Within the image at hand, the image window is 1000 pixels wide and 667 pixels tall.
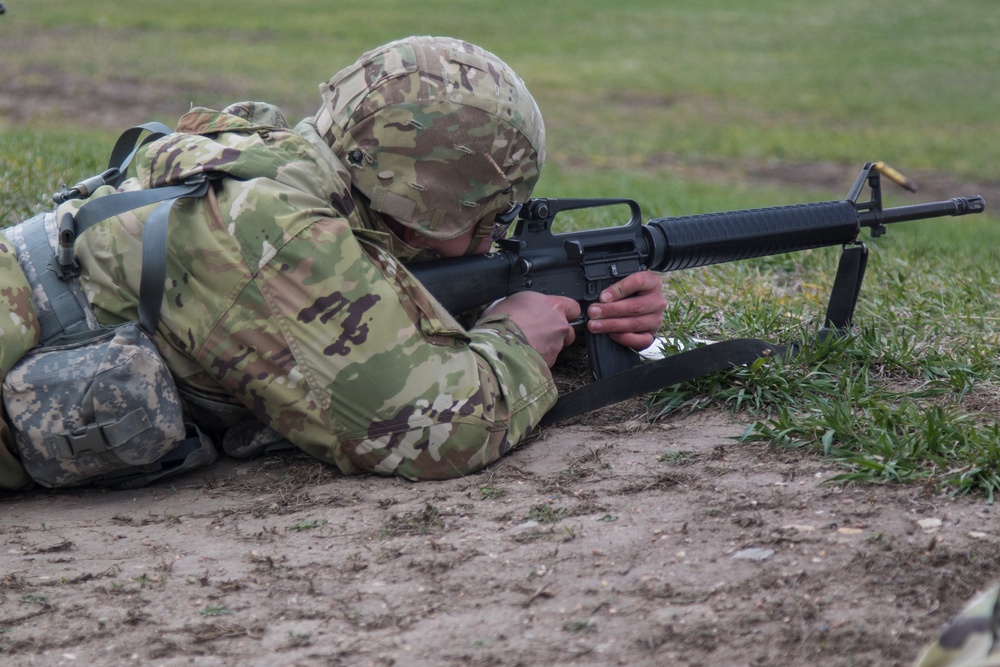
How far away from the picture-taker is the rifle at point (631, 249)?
3725mm

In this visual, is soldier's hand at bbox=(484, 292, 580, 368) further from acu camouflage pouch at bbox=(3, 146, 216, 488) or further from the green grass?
acu camouflage pouch at bbox=(3, 146, 216, 488)

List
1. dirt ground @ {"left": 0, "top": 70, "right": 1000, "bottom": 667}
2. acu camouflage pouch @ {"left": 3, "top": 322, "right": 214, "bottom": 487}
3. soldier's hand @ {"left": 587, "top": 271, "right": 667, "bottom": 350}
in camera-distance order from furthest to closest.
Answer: soldier's hand @ {"left": 587, "top": 271, "right": 667, "bottom": 350}
acu camouflage pouch @ {"left": 3, "top": 322, "right": 214, "bottom": 487}
dirt ground @ {"left": 0, "top": 70, "right": 1000, "bottom": 667}

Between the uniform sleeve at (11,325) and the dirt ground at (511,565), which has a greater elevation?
the uniform sleeve at (11,325)

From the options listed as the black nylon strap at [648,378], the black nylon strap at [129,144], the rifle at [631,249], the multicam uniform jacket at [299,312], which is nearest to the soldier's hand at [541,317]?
the rifle at [631,249]

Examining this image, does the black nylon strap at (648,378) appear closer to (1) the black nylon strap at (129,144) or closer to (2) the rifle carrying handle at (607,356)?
(2) the rifle carrying handle at (607,356)

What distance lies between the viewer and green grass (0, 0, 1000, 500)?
Result: 3.79 meters

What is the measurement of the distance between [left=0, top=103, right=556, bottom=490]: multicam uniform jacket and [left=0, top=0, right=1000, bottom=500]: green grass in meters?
1.00

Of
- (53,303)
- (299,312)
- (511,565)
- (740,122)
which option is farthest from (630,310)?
(740,122)

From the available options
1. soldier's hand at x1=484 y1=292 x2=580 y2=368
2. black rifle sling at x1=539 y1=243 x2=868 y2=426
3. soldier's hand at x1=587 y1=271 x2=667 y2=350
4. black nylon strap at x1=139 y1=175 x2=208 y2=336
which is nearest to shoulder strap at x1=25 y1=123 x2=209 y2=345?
black nylon strap at x1=139 y1=175 x2=208 y2=336

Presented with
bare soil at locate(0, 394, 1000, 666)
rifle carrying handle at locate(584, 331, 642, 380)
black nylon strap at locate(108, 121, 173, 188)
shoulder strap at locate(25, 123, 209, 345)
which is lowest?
bare soil at locate(0, 394, 1000, 666)

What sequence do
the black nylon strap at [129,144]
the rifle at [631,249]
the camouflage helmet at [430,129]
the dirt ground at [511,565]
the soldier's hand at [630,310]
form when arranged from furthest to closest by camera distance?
the soldier's hand at [630,310], the rifle at [631,249], the black nylon strap at [129,144], the camouflage helmet at [430,129], the dirt ground at [511,565]

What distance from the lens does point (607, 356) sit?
157 inches

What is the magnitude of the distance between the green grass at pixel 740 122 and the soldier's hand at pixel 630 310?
0.26 meters

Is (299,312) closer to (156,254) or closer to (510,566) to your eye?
(156,254)
